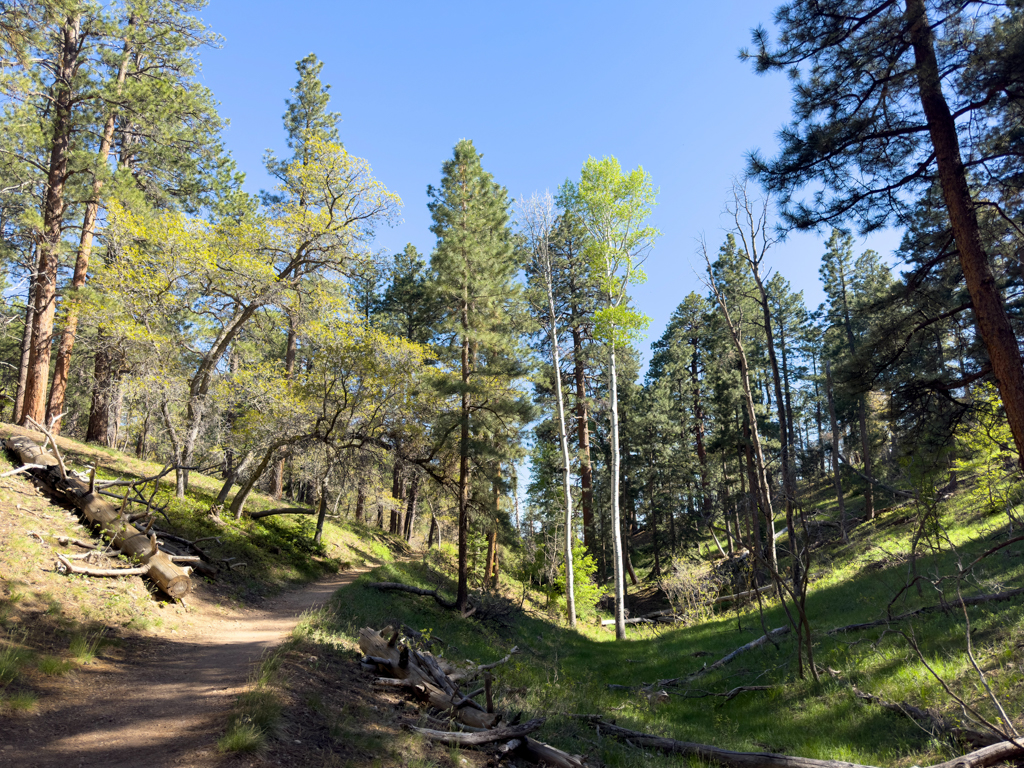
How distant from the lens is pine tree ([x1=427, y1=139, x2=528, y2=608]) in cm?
1369

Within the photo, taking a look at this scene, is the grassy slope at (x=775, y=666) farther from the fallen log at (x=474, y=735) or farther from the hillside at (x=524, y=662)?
the fallen log at (x=474, y=735)

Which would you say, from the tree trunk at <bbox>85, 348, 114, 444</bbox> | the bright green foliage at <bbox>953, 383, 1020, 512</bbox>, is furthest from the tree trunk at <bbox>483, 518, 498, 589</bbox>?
the bright green foliage at <bbox>953, 383, 1020, 512</bbox>

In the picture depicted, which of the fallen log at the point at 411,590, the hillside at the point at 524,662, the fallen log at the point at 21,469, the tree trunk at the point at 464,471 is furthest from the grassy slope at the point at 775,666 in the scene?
the fallen log at the point at 21,469

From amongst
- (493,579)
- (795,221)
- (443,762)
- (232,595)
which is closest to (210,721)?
(443,762)

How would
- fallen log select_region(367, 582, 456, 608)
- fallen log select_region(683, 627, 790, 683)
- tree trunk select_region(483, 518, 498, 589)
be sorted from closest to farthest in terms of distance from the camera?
fallen log select_region(683, 627, 790, 683)
fallen log select_region(367, 582, 456, 608)
tree trunk select_region(483, 518, 498, 589)

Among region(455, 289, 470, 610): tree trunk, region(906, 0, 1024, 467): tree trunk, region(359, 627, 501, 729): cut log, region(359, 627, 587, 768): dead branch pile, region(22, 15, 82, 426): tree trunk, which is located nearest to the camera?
region(359, 627, 587, 768): dead branch pile

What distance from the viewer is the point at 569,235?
23.1m

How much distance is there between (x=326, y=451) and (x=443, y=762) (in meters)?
12.8

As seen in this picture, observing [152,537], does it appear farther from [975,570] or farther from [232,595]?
[975,570]

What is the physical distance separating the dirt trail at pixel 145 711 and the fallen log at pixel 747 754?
492 centimetres

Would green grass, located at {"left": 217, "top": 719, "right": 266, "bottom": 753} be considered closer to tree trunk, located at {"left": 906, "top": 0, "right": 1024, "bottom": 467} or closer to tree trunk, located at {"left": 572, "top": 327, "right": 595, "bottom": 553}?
tree trunk, located at {"left": 906, "top": 0, "right": 1024, "bottom": 467}

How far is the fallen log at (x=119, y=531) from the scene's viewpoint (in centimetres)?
856

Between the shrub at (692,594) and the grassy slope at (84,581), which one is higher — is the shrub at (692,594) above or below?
below

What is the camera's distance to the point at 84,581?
24.4ft
